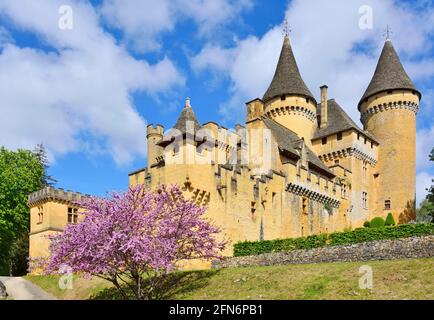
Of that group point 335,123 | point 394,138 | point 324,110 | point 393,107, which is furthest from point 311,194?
point 393,107

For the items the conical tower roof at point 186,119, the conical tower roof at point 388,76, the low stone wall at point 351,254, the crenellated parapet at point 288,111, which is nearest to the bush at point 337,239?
the low stone wall at point 351,254

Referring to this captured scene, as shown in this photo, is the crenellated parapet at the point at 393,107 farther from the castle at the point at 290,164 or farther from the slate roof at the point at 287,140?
the slate roof at the point at 287,140

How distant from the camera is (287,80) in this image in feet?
157

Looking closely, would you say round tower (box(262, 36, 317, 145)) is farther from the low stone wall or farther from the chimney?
the low stone wall

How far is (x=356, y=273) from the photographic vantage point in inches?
818

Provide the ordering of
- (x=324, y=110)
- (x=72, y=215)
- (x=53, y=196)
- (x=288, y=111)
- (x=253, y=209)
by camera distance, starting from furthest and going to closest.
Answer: (x=324, y=110) < (x=288, y=111) < (x=72, y=215) < (x=53, y=196) < (x=253, y=209)

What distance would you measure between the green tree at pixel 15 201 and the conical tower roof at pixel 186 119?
17.9 meters

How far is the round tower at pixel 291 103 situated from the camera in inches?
1844

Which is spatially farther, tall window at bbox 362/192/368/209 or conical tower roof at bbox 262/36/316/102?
conical tower roof at bbox 262/36/316/102

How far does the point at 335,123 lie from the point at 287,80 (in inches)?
239

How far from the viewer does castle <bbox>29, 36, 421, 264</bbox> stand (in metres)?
31.1

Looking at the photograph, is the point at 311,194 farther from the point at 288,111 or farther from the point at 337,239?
the point at 337,239

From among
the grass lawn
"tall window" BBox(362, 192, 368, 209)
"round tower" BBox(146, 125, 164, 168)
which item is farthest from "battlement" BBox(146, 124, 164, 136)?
the grass lawn

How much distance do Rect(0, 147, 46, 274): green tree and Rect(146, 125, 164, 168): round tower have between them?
35.7ft
